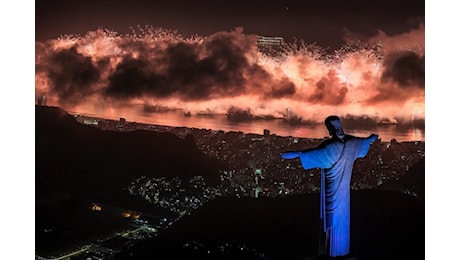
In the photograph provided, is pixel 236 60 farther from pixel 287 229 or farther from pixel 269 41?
pixel 287 229

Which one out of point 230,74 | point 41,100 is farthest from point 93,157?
point 230,74

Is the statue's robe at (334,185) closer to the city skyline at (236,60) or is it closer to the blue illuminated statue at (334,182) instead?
the blue illuminated statue at (334,182)

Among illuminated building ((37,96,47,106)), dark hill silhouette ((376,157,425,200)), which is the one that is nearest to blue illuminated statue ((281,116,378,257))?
dark hill silhouette ((376,157,425,200))

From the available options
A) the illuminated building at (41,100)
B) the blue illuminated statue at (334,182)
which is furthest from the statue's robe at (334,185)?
the illuminated building at (41,100)
